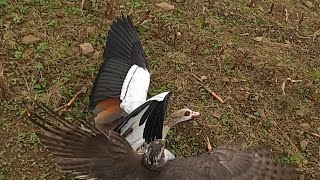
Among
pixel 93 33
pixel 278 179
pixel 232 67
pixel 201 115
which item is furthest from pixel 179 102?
pixel 278 179

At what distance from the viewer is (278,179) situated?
329cm

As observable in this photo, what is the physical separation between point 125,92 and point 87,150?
116 cm

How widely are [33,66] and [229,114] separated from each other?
1.72m

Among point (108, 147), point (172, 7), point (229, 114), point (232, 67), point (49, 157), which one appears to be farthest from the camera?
point (172, 7)

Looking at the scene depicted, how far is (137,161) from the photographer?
3.38 m

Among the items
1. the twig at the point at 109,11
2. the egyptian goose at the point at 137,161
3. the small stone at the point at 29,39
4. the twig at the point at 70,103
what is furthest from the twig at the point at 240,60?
the small stone at the point at 29,39

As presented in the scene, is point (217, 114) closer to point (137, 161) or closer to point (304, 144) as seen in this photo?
point (304, 144)

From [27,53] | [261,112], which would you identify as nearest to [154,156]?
[261,112]

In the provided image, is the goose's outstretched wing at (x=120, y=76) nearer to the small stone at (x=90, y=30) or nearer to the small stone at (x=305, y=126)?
the small stone at (x=90, y=30)

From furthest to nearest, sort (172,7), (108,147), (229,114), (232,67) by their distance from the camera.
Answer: (172,7)
(232,67)
(229,114)
(108,147)

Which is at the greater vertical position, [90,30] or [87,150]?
[87,150]

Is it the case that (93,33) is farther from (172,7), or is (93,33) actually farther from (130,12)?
(172,7)

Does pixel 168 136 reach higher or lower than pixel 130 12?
lower

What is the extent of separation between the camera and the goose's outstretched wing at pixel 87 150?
2918 mm
